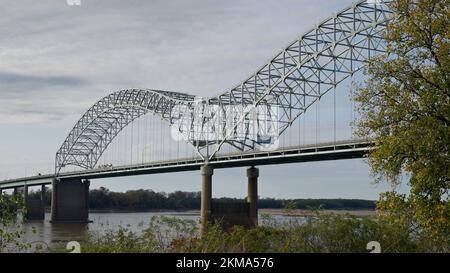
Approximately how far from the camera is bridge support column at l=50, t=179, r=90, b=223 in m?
112

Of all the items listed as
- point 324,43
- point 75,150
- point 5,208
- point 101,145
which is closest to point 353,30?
point 324,43

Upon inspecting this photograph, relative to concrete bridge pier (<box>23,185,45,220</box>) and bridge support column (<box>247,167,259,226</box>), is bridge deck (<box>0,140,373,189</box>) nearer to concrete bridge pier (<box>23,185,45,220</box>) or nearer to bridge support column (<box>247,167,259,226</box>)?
bridge support column (<box>247,167,259,226</box>)

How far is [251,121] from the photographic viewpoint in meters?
74.9

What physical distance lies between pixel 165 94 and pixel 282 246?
2970 inches

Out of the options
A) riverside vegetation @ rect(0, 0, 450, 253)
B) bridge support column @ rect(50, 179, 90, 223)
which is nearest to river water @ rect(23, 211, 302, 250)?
riverside vegetation @ rect(0, 0, 450, 253)

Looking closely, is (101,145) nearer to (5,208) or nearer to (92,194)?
(92,194)

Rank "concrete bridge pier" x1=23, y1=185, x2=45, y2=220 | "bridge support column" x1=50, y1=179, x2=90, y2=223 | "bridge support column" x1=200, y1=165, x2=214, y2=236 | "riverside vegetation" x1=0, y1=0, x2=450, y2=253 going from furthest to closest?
1. "concrete bridge pier" x1=23, y1=185, x2=45, y2=220
2. "bridge support column" x1=50, y1=179, x2=90, y2=223
3. "bridge support column" x1=200, y1=165, x2=214, y2=236
4. "riverside vegetation" x1=0, y1=0, x2=450, y2=253

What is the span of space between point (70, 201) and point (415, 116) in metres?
102

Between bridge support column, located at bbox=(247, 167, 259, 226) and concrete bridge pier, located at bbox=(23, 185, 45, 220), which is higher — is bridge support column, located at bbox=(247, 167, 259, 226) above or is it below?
above

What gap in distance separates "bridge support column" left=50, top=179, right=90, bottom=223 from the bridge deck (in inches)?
290

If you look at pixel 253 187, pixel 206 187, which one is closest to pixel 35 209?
pixel 206 187

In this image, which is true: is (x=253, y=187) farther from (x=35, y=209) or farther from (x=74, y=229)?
(x=35, y=209)

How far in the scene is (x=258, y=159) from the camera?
6700 centimetres

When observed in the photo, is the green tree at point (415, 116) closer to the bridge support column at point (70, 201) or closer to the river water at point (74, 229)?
the river water at point (74, 229)
